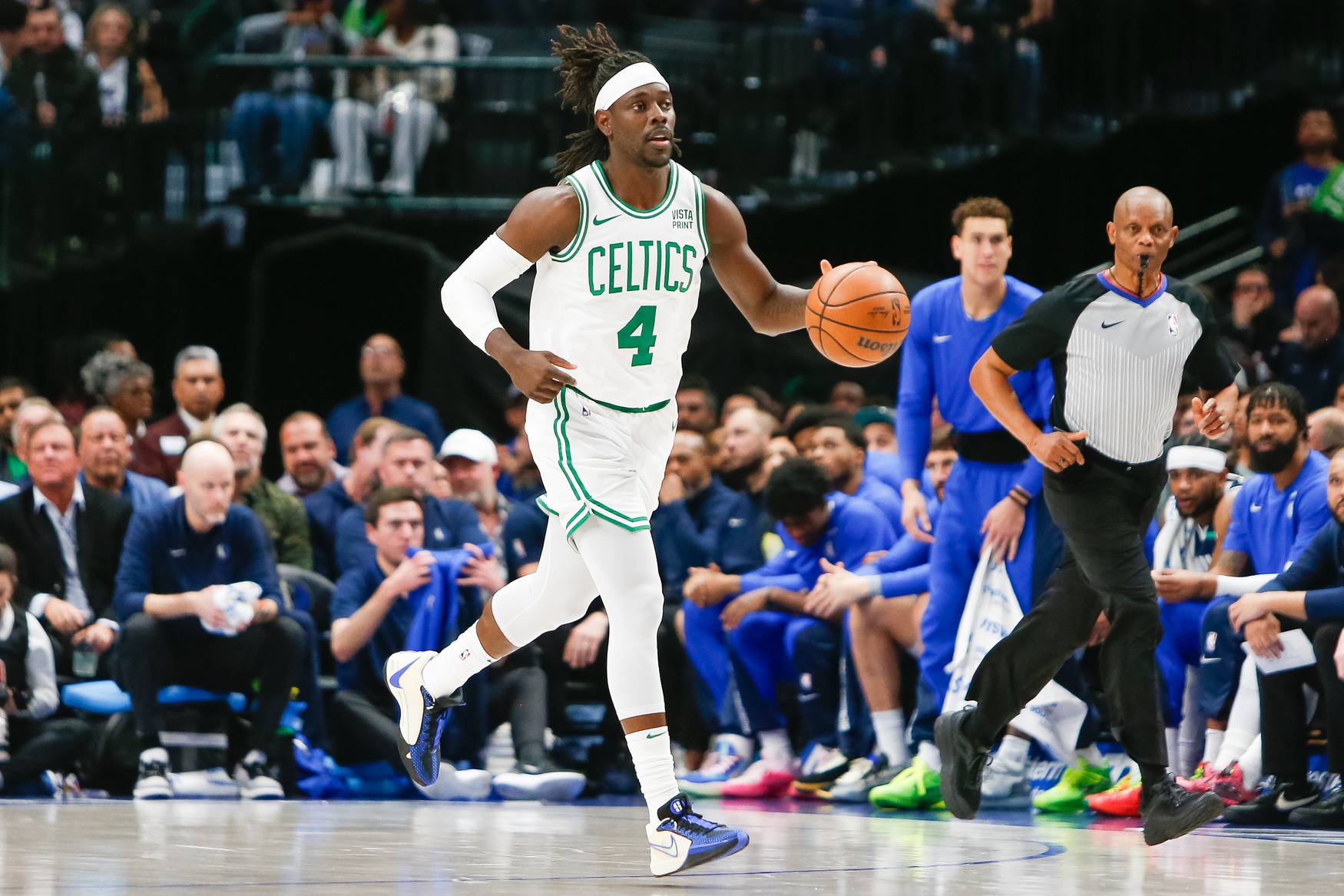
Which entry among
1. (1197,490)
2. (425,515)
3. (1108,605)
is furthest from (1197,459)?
(425,515)

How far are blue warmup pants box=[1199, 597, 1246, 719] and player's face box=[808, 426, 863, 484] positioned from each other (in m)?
2.17

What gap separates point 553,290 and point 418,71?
899 cm

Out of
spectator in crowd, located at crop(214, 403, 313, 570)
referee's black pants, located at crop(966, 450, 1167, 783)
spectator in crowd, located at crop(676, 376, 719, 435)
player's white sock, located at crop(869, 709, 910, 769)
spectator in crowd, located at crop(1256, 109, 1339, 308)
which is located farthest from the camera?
spectator in crowd, located at crop(1256, 109, 1339, 308)

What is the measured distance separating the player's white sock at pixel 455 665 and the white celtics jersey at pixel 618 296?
97cm

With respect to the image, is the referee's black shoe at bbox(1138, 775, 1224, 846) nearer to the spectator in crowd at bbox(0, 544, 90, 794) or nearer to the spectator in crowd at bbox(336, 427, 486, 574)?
the spectator in crowd at bbox(336, 427, 486, 574)

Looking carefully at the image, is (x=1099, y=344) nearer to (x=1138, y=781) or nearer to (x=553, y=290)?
(x=553, y=290)

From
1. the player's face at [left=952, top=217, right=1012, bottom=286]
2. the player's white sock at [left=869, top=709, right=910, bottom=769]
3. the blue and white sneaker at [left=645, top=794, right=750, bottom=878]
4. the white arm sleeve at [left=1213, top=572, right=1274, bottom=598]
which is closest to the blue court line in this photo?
the blue and white sneaker at [left=645, top=794, right=750, bottom=878]

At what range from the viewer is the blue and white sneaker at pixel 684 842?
4941 millimetres

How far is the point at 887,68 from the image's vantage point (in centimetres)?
1431

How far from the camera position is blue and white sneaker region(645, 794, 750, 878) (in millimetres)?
4941

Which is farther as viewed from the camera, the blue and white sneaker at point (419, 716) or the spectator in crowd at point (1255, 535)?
the spectator in crowd at point (1255, 535)

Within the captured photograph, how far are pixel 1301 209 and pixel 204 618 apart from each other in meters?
8.00

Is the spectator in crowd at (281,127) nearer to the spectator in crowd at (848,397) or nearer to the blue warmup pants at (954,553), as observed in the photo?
the spectator in crowd at (848,397)

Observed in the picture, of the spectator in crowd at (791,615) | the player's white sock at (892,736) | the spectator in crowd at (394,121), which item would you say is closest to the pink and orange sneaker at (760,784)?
the spectator in crowd at (791,615)
